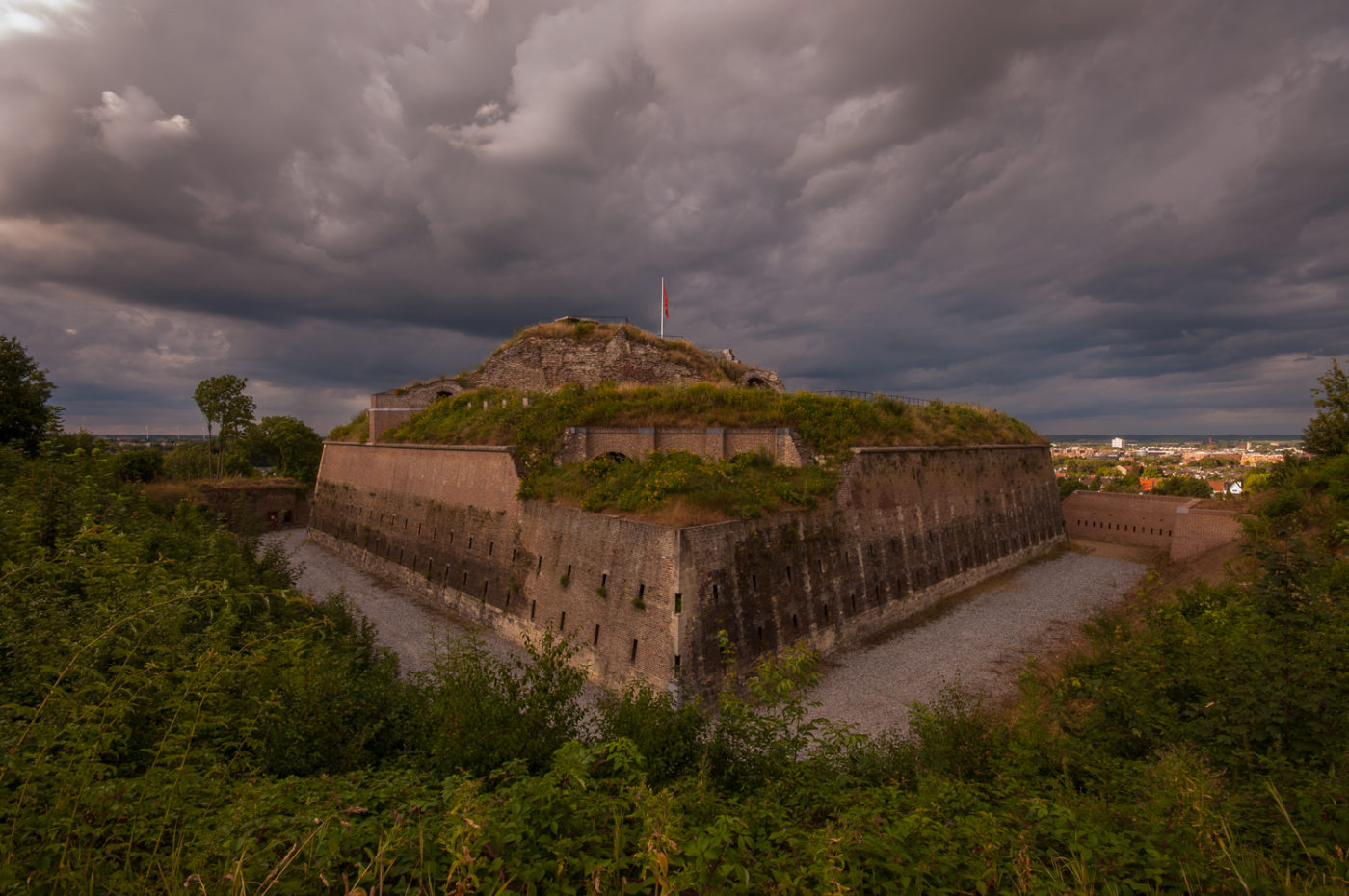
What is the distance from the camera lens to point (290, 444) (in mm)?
43906

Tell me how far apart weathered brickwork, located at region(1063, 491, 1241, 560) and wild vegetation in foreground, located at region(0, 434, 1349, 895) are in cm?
1842

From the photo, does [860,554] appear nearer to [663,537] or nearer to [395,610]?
[663,537]

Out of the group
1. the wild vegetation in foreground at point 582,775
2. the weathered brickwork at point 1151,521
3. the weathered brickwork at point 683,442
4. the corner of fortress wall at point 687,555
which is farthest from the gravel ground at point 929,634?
the weathered brickwork at point 683,442

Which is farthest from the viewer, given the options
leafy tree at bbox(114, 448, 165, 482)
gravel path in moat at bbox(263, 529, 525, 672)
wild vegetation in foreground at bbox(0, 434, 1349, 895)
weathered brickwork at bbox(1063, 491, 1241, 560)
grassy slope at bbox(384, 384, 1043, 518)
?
leafy tree at bbox(114, 448, 165, 482)

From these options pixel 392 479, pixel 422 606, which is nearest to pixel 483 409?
pixel 392 479

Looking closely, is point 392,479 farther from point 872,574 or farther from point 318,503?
point 872,574

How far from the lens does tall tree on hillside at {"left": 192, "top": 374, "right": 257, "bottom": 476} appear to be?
37.8 metres

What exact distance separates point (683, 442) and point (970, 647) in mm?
10738

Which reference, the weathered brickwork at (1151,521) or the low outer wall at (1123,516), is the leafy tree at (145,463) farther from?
the low outer wall at (1123,516)

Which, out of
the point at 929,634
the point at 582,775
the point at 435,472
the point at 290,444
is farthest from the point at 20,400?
the point at 929,634

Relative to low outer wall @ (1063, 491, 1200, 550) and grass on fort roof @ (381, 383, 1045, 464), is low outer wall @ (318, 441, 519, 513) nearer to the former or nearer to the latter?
grass on fort roof @ (381, 383, 1045, 464)

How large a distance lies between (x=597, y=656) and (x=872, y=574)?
9241mm

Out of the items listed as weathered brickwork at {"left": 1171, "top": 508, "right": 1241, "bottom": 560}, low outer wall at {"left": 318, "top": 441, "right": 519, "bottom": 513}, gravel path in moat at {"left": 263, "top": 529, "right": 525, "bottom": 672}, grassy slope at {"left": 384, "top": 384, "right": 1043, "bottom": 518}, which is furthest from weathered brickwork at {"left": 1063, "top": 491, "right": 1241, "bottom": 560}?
gravel path in moat at {"left": 263, "top": 529, "right": 525, "bottom": 672}

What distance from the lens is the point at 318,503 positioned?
31094mm
